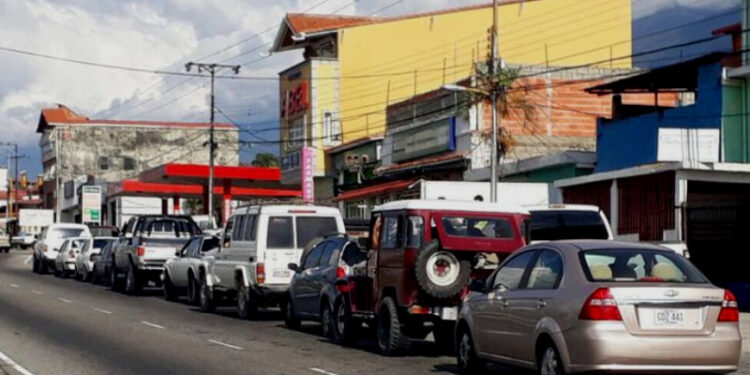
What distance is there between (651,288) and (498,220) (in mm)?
5316

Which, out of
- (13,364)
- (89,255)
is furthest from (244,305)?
(89,255)

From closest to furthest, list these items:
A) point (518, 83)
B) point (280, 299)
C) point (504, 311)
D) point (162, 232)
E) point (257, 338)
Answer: point (504, 311)
point (257, 338)
point (280, 299)
point (162, 232)
point (518, 83)

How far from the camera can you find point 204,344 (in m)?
19.9

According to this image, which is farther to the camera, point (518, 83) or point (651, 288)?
point (518, 83)

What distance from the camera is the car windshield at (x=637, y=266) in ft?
41.2

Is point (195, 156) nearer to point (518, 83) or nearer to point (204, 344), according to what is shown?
point (518, 83)

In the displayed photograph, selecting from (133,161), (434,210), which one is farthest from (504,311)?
(133,161)

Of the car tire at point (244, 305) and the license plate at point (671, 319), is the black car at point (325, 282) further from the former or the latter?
the license plate at point (671, 319)

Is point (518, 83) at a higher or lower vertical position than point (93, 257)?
higher

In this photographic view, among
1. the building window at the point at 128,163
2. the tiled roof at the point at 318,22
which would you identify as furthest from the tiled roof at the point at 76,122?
the tiled roof at the point at 318,22

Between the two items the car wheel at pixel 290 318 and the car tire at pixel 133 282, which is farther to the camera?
the car tire at pixel 133 282

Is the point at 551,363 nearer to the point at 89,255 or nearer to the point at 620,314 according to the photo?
the point at 620,314

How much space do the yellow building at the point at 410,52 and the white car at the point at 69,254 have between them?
15446 millimetres

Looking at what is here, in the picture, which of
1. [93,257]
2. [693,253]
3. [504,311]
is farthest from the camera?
[93,257]
